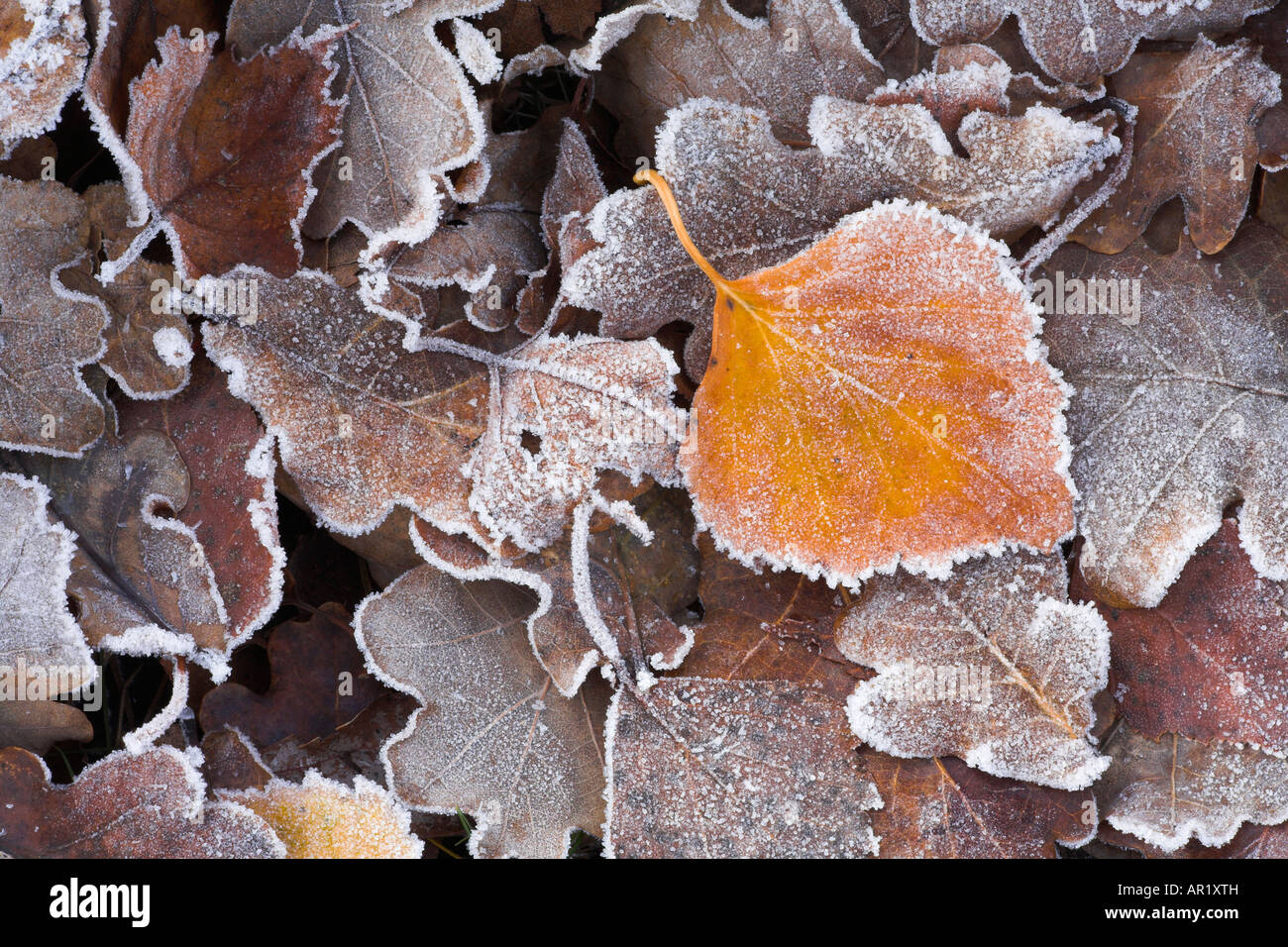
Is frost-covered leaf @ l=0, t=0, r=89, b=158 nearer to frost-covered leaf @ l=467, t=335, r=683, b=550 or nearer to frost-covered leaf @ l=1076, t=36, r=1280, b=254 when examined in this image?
frost-covered leaf @ l=467, t=335, r=683, b=550

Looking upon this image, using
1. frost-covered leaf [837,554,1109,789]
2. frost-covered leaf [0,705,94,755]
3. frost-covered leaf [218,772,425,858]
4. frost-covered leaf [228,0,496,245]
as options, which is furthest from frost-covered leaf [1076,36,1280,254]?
frost-covered leaf [0,705,94,755]

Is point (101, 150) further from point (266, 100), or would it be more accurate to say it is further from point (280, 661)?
point (280, 661)

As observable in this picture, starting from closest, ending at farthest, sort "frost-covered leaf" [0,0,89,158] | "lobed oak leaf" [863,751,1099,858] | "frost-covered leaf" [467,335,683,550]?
"frost-covered leaf" [0,0,89,158] < "frost-covered leaf" [467,335,683,550] < "lobed oak leaf" [863,751,1099,858]

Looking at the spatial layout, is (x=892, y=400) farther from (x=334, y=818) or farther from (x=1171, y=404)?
(x=334, y=818)

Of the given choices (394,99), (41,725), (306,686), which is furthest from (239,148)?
(41,725)

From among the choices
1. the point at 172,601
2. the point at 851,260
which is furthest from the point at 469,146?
the point at 172,601
